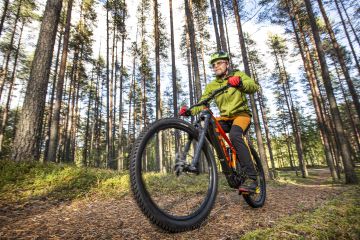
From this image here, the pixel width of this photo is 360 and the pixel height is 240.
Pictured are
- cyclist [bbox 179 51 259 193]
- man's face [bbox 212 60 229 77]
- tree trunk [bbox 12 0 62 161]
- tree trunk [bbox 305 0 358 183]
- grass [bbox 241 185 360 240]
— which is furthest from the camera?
tree trunk [bbox 305 0 358 183]

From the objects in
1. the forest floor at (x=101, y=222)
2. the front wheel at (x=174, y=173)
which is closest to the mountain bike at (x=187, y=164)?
the front wheel at (x=174, y=173)

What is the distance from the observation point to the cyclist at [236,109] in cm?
331

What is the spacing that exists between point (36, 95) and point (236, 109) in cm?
616

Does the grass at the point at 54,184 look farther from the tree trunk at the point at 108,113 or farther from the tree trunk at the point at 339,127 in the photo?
the tree trunk at the point at 108,113

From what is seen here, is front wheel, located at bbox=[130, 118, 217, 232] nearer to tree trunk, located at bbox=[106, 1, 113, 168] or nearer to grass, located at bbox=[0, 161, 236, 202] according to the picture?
grass, located at bbox=[0, 161, 236, 202]

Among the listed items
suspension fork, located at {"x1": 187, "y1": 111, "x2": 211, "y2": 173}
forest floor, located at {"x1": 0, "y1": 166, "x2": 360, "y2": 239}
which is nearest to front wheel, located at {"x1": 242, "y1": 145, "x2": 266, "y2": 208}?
forest floor, located at {"x1": 0, "y1": 166, "x2": 360, "y2": 239}

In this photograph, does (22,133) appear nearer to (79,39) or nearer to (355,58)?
(79,39)

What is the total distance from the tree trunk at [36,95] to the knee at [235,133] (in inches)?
232

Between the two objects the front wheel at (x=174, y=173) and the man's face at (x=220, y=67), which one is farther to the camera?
the man's face at (x=220, y=67)

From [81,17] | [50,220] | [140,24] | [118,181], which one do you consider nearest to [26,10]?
[81,17]

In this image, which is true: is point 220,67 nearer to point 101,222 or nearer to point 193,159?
point 193,159

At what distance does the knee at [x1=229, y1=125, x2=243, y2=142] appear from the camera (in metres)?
3.33

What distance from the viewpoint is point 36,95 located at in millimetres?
6430

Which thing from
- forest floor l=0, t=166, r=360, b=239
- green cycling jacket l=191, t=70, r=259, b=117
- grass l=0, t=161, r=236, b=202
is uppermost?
green cycling jacket l=191, t=70, r=259, b=117
